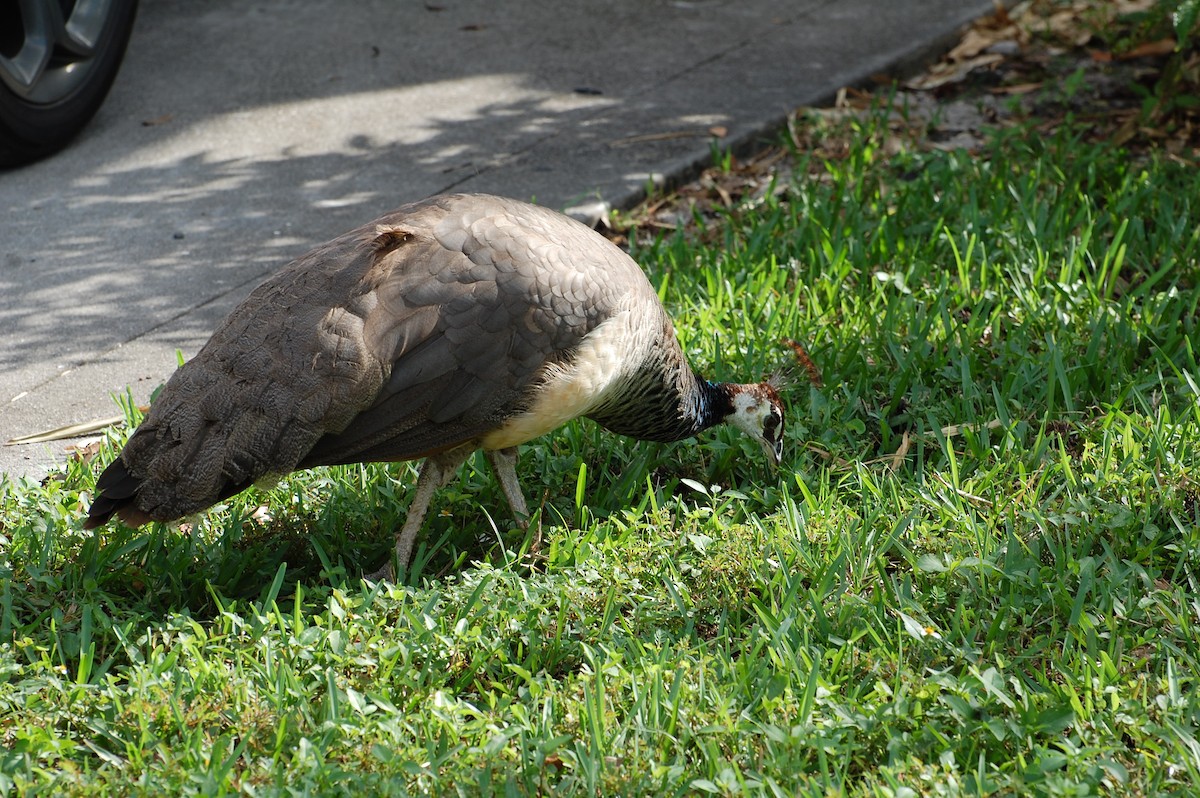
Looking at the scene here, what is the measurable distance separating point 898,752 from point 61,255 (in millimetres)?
3954

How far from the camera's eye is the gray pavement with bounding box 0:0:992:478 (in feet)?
15.4

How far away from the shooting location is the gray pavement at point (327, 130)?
185 inches

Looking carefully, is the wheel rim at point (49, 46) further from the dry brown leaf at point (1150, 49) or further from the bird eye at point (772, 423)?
the dry brown leaf at point (1150, 49)

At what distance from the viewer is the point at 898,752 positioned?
2.67 meters

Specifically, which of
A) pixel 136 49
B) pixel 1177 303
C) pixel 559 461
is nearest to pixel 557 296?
pixel 559 461

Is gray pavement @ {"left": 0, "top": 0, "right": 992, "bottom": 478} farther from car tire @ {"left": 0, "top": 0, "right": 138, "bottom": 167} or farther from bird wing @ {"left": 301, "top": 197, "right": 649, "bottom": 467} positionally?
bird wing @ {"left": 301, "top": 197, "right": 649, "bottom": 467}

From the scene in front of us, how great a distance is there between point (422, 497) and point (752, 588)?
3.19ft

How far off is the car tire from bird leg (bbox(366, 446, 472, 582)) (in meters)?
2.94

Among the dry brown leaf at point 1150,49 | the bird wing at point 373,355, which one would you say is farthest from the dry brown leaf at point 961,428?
the dry brown leaf at point 1150,49

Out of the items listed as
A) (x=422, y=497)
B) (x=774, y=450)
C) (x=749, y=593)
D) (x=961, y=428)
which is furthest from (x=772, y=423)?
(x=422, y=497)

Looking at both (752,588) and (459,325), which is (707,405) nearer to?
(752,588)

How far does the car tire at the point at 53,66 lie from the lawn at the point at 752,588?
7.13ft

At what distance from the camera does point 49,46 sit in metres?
5.44

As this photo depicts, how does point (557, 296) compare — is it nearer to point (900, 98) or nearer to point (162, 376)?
point (162, 376)
